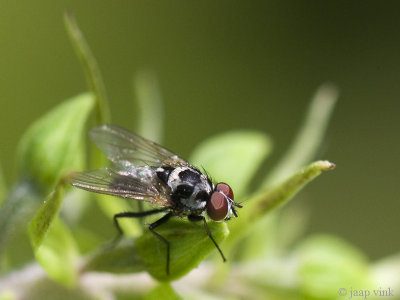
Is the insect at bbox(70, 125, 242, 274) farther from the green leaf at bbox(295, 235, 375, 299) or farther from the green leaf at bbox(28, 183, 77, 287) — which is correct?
the green leaf at bbox(295, 235, 375, 299)

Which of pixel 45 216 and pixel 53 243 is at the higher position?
pixel 45 216

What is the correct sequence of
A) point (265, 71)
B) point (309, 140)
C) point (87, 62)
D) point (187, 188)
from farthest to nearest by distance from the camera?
point (265, 71)
point (309, 140)
point (187, 188)
point (87, 62)

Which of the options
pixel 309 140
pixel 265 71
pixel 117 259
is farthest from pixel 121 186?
pixel 265 71

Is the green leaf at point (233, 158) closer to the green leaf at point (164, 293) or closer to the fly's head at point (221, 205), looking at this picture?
the fly's head at point (221, 205)

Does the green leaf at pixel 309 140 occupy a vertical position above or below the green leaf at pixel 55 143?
below

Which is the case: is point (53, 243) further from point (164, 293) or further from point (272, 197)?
point (272, 197)

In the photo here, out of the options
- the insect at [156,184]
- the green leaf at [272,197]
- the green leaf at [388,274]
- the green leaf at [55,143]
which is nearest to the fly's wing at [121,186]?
the insect at [156,184]

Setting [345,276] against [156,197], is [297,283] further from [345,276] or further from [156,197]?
[156,197]
